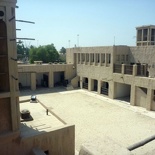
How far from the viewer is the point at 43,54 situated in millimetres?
51844

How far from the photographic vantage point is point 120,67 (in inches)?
966

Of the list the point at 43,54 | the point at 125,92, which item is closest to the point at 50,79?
the point at 125,92

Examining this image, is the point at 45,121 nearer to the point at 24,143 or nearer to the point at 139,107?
the point at 24,143

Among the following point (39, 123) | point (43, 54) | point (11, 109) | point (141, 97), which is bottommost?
point (141, 97)

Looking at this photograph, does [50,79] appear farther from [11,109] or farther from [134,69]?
[11,109]

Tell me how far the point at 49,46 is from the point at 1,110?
1837 inches

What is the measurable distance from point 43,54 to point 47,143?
43.8 m

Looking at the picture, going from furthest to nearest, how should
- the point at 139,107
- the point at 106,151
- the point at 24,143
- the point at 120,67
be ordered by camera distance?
the point at 120,67
the point at 139,107
the point at 24,143
the point at 106,151

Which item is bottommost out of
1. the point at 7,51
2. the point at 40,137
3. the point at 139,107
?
the point at 139,107

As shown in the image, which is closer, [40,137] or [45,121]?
[40,137]

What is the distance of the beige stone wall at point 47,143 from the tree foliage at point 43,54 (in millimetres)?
42566

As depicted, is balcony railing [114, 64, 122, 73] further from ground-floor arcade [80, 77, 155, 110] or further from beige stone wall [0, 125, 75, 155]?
beige stone wall [0, 125, 75, 155]

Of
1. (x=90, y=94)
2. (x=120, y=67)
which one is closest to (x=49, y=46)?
(x=90, y=94)

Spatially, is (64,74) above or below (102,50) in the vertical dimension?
below
